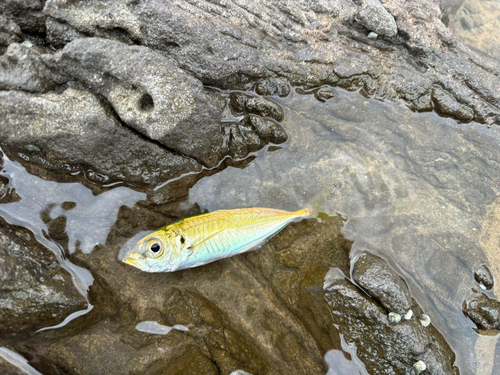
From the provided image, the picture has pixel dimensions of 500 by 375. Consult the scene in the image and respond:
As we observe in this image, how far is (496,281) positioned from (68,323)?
161 inches

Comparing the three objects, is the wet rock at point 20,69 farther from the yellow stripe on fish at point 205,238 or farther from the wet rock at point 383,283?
the wet rock at point 383,283

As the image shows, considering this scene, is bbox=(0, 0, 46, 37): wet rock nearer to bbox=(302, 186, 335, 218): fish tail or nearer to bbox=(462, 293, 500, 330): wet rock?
bbox=(302, 186, 335, 218): fish tail

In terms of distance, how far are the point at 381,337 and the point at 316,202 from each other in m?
1.39

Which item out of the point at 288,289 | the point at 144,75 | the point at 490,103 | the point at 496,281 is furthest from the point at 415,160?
the point at 144,75

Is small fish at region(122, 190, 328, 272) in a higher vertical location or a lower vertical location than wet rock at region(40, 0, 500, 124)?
lower

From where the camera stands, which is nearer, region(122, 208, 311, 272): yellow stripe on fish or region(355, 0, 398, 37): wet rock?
region(122, 208, 311, 272): yellow stripe on fish

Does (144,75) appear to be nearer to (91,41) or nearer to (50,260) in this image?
(91,41)

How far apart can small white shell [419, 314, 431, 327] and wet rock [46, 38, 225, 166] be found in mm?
2850

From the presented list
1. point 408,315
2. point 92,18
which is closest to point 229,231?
point 408,315

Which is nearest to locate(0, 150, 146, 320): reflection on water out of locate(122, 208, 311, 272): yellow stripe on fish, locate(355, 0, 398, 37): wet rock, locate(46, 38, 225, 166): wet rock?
locate(122, 208, 311, 272): yellow stripe on fish

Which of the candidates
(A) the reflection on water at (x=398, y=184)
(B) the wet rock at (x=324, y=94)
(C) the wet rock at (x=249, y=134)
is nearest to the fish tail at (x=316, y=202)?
(A) the reflection on water at (x=398, y=184)

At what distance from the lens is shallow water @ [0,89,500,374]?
2992 millimetres

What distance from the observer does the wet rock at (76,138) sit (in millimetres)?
2600

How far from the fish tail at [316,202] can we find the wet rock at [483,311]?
A: 1718 millimetres
